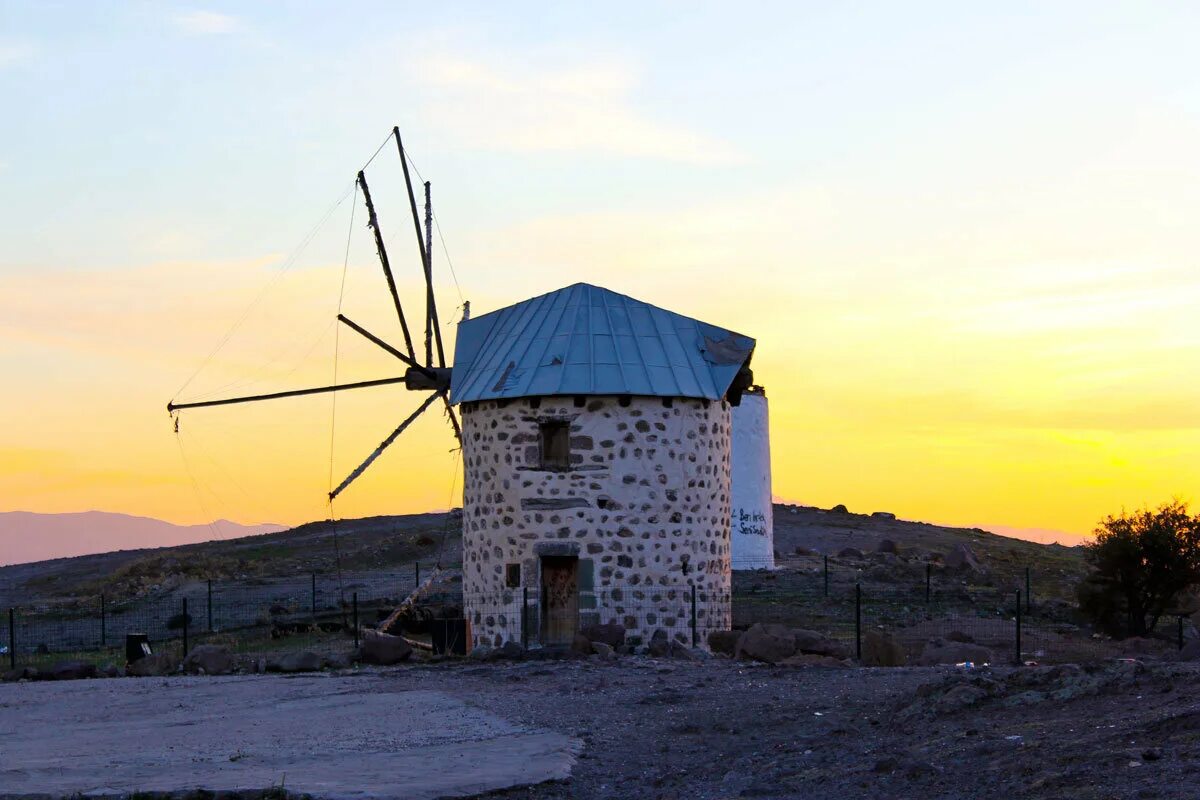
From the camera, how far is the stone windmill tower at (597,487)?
27.9 m

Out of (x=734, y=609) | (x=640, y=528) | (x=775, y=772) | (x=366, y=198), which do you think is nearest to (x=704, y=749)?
(x=775, y=772)

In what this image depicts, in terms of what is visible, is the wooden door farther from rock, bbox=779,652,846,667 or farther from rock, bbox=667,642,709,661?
rock, bbox=779,652,846,667

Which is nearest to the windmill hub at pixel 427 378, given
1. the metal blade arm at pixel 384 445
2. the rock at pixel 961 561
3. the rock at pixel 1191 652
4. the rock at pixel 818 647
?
the metal blade arm at pixel 384 445

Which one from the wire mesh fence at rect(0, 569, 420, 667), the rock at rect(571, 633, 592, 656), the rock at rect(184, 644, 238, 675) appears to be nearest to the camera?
the rock at rect(571, 633, 592, 656)

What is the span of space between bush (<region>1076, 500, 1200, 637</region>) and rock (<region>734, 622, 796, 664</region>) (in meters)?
11.6

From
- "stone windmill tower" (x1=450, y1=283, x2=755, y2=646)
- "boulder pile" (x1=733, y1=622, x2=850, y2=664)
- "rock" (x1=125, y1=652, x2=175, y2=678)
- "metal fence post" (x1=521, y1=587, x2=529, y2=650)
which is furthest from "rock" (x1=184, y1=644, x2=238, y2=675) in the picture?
"boulder pile" (x1=733, y1=622, x2=850, y2=664)

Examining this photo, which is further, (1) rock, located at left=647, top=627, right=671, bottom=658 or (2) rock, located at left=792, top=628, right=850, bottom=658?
(1) rock, located at left=647, top=627, right=671, bottom=658

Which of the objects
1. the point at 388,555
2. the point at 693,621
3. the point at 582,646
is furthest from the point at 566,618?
the point at 388,555

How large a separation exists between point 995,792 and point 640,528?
16444mm

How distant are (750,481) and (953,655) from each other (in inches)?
742

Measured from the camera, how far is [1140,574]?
33750 millimetres

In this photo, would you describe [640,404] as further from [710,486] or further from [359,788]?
[359,788]

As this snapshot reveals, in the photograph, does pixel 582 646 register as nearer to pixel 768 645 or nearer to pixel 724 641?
pixel 724 641

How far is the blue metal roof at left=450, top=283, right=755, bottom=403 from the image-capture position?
2833 centimetres
